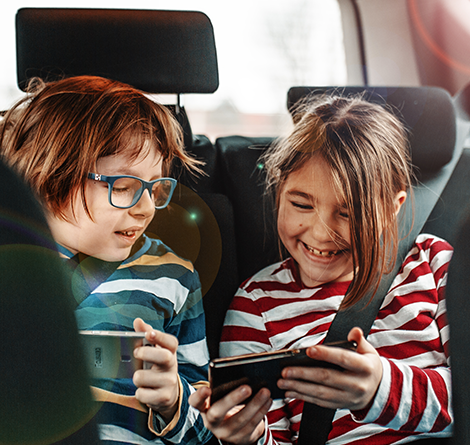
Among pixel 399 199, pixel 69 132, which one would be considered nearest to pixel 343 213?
pixel 399 199

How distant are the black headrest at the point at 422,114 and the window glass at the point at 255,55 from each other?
0.20 metres

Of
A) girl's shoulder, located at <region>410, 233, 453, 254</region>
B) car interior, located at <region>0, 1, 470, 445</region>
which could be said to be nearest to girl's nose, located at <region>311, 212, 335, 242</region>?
car interior, located at <region>0, 1, 470, 445</region>

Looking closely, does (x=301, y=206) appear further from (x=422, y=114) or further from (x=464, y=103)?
(x=464, y=103)

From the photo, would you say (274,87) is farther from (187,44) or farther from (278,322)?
(278,322)

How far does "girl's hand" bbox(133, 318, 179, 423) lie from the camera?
2.10 ft

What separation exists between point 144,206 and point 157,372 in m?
0.30

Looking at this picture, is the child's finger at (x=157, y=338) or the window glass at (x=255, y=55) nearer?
the child's finger at (x=157, y=338)

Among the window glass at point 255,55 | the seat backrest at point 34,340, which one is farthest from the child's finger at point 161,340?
the window glass at point 255,55

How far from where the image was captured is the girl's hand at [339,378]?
623 millimetres

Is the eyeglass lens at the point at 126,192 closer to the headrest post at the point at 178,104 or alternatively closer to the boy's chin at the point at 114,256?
the boy's chin at the point at 114,256

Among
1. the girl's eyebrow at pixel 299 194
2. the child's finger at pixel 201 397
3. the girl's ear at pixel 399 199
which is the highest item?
the girl's eyebrow at pixel 299 194

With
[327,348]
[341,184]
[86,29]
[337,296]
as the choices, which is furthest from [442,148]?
[86,29]

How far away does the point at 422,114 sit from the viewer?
1.08 m

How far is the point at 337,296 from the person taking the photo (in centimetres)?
92
